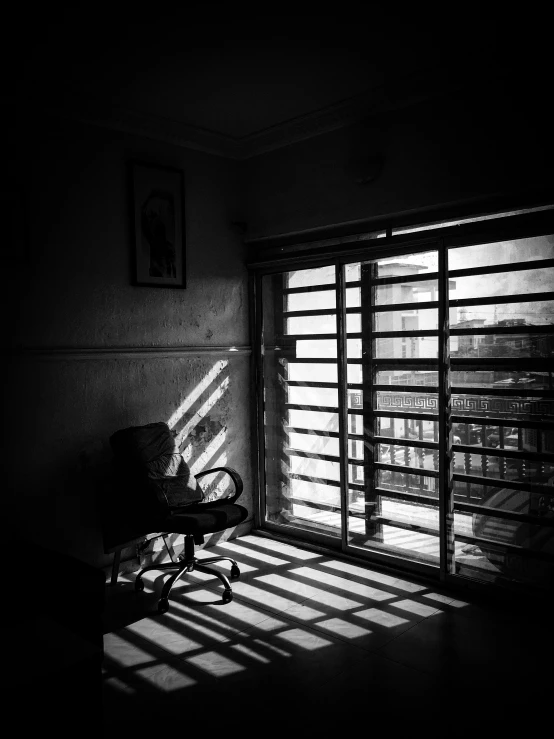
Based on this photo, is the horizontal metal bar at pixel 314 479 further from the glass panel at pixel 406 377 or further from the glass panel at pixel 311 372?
the glass panel at pixel 406 377

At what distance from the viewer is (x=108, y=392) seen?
4359 mm

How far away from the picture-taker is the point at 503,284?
3.69 m

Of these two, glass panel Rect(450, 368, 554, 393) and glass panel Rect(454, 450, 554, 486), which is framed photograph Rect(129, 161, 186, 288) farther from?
glass panel Rect(454, 450, 554, 486)

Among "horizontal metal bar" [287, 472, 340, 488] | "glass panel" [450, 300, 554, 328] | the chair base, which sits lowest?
the chair base

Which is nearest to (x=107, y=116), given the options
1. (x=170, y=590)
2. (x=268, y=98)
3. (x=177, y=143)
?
(x=177, y=143)

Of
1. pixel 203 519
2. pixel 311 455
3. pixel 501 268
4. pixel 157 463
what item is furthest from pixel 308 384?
pixel 501 268

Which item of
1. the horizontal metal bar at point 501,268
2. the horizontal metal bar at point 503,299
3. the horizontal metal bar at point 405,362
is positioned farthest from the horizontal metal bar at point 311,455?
the horizontal metal bar at point 501,268

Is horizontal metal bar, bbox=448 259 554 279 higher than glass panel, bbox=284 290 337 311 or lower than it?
higher

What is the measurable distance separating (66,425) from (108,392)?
393 mm

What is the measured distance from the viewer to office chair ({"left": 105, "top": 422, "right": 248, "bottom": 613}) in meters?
3.90

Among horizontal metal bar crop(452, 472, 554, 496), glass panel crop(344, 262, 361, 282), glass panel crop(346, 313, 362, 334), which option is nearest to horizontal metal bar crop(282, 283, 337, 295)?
glass panel crop(344, 262, 361, 282)

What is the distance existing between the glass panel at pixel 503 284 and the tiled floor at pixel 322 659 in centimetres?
195

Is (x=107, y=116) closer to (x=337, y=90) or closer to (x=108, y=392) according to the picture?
(x=337, y=90)

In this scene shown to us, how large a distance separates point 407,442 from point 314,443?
3.04 feet
